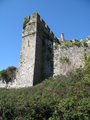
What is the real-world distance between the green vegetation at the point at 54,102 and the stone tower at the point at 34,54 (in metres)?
2.42

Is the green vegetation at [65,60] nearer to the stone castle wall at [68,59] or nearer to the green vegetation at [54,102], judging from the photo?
the stone castle wall at [68,59]

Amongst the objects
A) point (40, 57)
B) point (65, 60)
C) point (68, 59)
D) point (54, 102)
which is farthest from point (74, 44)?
point (54, 102)

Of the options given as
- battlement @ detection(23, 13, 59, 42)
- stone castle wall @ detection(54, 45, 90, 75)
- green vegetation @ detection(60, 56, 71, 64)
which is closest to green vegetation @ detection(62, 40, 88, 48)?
stone castle wall @ detection(54, 45, 90, 75)

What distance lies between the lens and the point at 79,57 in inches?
949

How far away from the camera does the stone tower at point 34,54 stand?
24266 mm

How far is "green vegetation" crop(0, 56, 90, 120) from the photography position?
637 inches

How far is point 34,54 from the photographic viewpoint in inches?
969

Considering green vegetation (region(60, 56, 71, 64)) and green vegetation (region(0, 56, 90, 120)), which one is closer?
green vegetation (region(0, 56, 90, 120))

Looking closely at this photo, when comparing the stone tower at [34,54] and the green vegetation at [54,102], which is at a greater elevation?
the stone tower at [34,54]

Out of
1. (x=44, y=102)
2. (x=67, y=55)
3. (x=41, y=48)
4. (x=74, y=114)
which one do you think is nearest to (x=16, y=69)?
(x=41, y=48)

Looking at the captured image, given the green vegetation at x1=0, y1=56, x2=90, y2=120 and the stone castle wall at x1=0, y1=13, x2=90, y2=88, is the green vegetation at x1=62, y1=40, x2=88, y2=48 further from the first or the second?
the green vegetation at x1=0, y1=56, x2=90, y2=120

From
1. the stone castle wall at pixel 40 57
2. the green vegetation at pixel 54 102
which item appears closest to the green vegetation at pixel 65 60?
the stone castle wall at pixel 40 57

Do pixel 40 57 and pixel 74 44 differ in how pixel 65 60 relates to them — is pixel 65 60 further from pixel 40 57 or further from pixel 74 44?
pixel 40 57

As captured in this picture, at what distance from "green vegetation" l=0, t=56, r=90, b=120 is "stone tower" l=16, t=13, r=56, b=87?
7.94ft
